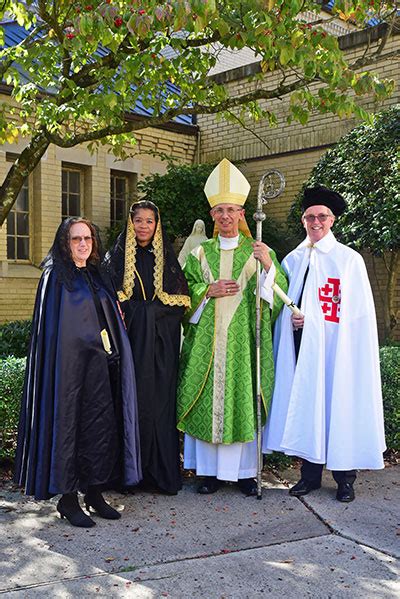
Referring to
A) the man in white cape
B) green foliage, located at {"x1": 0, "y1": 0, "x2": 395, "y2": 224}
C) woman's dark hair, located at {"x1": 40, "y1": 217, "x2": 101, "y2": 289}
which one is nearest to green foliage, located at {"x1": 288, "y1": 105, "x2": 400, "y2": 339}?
green foliage, located at {"x1": 0, "y1": 0, "x2": 395, "y2": 224}

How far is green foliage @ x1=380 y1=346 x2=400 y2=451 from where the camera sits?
674 cm

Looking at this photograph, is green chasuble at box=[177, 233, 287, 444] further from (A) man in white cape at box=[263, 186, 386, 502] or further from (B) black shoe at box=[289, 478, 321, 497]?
(B) black shoe at box=[289, 478, 321, 497]

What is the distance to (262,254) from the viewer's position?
524cm

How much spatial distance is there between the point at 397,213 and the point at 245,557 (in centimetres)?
538

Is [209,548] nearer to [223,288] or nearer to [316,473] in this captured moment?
[316,473]

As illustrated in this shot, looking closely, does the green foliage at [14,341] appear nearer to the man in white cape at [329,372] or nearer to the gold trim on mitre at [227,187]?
the gold trim on mitre at [227,187]

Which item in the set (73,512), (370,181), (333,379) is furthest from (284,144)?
(73,512)

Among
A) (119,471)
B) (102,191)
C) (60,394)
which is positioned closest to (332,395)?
(119,471)

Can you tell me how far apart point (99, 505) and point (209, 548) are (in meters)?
0.87

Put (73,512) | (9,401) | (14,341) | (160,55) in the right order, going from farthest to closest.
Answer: (14,341) → (160,55) → (9,401) → (73,512)

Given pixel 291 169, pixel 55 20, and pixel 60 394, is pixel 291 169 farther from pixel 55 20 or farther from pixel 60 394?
pixel 60 394

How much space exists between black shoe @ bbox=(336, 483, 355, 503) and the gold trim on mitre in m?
2.20

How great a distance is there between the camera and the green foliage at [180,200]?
448 inches

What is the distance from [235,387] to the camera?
541cm
